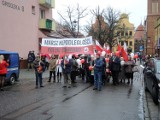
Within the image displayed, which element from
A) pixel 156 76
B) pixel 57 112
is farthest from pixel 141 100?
pixel 57 112

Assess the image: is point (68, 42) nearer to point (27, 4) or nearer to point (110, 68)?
point (110, 68)

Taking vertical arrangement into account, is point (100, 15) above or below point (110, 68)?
above

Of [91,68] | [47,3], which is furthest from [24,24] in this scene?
[91,68]

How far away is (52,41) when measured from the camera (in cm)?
1925

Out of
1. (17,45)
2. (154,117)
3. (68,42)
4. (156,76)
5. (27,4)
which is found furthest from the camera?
(27,4)

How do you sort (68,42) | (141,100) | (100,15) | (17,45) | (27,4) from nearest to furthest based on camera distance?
(141,100) → (68,42) → (17,45) → (27,4) → (100,15)

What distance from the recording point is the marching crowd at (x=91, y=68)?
16.9 metres

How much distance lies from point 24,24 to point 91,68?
17.1 m

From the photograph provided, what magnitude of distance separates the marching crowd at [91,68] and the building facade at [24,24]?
10446 mm

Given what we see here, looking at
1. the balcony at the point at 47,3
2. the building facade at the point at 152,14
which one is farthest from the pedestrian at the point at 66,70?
the building facade at the point at 152,14

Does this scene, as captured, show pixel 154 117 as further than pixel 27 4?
No

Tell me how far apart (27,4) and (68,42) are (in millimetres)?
17334

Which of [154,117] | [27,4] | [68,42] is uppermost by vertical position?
[27,4]

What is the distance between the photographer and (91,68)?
18.9 meters
